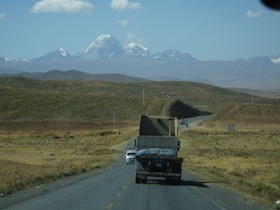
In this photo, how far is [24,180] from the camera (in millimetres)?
27094

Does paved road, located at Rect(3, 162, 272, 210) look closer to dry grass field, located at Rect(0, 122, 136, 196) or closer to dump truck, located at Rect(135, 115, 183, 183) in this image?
dump truck, located at Rect(135, 115, 183, 183)

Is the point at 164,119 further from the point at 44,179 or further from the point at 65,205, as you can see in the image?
the point at 65,205

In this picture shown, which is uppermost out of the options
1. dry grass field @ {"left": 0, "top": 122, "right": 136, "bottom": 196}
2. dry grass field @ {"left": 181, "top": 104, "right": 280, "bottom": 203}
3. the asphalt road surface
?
the asphalt road surface

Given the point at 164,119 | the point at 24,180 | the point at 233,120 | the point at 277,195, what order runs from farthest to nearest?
the point at 233,120 < the point at 164,119 < the point at 24,180 < the point at 277,195

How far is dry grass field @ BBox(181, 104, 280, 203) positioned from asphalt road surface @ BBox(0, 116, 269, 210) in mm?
1841

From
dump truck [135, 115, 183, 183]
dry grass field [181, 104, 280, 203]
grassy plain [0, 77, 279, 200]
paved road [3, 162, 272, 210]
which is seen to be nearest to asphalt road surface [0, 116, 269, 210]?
paved road [3, 162, 272, 210]

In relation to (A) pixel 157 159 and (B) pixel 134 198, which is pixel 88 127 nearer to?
(A) pixel 157 159

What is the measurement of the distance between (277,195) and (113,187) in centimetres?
786

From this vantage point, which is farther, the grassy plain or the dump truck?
the grassy plain

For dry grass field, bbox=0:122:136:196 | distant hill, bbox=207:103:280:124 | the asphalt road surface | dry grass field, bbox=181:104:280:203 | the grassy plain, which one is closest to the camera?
the asphalt road surface

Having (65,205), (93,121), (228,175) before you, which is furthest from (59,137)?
(65,205)

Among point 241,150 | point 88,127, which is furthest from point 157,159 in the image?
point 88,127

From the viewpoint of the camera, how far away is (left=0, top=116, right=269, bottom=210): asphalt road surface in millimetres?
17812

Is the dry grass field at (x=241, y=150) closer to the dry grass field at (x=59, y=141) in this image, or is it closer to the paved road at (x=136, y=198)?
the paved road at (x=136, y=198)
